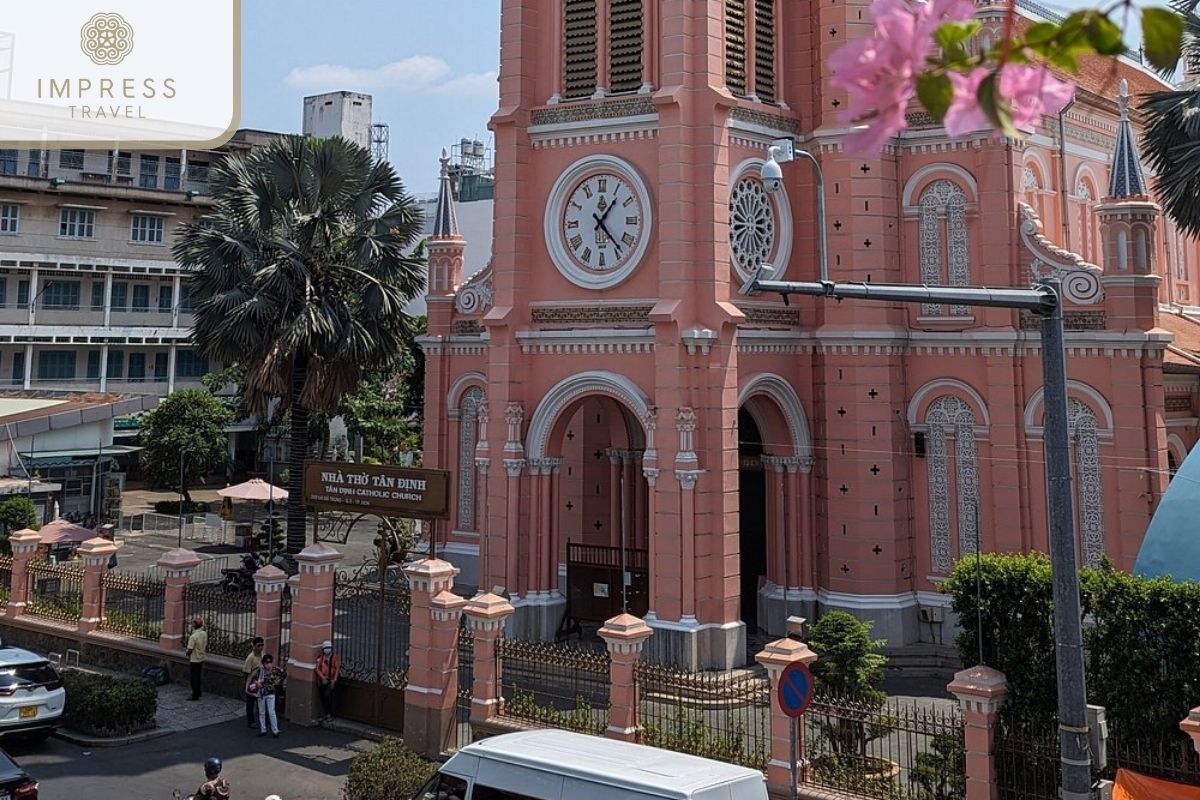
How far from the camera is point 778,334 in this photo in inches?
859

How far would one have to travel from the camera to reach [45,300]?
47000 millimetres

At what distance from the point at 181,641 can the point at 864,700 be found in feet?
42.9

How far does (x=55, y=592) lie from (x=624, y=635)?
49.7 feet

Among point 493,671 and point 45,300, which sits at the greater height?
point 45,300

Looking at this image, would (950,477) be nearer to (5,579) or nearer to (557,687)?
(557,687)

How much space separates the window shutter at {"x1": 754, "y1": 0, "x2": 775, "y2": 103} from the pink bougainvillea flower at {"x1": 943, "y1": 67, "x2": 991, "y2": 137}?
20.7 metres

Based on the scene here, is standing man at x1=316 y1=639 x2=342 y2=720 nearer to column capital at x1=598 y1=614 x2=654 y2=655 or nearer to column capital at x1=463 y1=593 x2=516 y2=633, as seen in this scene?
column capital at x1=463 y1=593 x2=516 y2=633

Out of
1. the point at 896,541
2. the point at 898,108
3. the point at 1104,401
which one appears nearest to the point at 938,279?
the point at 1104,401

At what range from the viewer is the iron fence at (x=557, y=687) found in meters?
14.9

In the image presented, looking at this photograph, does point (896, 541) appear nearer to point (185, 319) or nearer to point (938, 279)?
point (938, 279)

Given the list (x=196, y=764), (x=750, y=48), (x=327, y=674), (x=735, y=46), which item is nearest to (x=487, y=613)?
(x=327, y=674)

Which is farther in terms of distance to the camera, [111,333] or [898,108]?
[111,333]

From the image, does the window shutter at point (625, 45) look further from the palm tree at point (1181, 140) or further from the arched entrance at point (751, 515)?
the palm tree at point (1181, 140)

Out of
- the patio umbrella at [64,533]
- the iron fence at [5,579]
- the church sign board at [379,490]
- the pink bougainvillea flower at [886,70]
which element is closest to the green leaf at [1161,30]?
the pink bougainvillea flower at [886,70]
